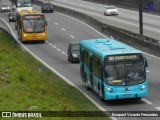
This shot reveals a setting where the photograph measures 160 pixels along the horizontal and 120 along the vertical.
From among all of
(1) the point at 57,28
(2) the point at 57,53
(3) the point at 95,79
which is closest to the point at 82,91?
(3) the point at 95,79

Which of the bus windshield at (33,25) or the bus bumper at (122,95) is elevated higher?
the bus bumper at (122,95)

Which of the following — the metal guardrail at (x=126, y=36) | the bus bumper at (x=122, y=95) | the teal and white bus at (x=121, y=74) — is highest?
the teal and white bus at (x=121, y=74)

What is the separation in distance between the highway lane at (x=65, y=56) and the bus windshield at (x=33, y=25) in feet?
5.03

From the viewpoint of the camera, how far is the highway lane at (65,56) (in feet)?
86.0

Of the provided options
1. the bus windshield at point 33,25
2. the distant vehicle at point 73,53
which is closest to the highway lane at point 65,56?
the distant vehicle at point 73,53

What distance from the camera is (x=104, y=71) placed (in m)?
26.1

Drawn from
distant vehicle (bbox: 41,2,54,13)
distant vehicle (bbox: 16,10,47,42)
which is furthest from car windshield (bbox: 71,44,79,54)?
distant vehicle (bbox: 41,2,54,13)

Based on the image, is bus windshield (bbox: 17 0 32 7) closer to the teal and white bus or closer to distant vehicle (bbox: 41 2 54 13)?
distant vehicle (bbox: 41 2 54 13)

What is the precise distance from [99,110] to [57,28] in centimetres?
4922

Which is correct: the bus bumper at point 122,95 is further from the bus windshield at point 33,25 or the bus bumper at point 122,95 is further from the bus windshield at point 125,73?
the bus windshield at point 33,25

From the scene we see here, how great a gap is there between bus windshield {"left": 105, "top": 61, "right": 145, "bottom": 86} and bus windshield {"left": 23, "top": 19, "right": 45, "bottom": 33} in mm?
31981

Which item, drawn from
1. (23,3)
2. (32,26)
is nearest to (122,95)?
(32,26)

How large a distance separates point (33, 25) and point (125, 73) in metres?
32.5

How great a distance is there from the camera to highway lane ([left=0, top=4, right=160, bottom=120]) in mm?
26208
